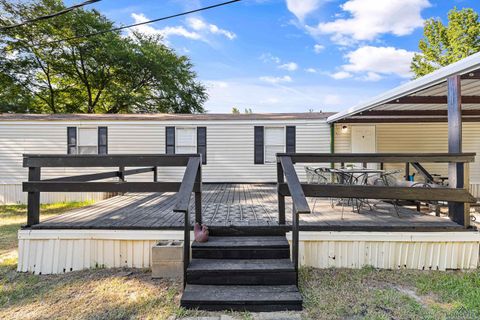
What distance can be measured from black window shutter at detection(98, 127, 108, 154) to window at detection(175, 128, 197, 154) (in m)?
2.37

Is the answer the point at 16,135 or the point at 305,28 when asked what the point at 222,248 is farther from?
the point at 305,28

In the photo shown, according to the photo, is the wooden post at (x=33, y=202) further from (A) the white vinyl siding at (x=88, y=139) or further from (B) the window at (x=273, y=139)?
(B) the window at (x=273, y=139)

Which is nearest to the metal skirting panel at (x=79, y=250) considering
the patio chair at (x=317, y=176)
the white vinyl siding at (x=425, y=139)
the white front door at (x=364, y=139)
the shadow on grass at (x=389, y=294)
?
the shadow on grass at (x=389, y=294)

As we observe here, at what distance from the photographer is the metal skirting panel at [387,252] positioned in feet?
10.8

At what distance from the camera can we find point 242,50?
15453 mm

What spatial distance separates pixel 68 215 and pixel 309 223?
374 cm

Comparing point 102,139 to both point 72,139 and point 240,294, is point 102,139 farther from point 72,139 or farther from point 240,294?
point 240,294

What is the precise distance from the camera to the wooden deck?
11.0 feet

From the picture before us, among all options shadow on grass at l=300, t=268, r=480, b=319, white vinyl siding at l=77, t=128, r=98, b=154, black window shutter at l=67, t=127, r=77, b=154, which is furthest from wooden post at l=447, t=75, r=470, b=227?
black window shutter at l=67, t=127, r=77, b=154

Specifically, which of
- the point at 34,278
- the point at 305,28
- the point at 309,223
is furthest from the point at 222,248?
the point at 305,28

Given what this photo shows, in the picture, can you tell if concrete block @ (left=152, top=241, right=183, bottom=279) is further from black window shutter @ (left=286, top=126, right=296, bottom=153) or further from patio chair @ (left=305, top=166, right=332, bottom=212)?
black window shutter @ (left=286, top=126, right=296, bottom=153)

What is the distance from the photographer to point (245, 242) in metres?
3.14

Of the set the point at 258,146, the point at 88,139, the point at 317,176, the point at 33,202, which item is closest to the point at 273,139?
the point at 258,146

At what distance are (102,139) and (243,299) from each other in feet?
26.2
